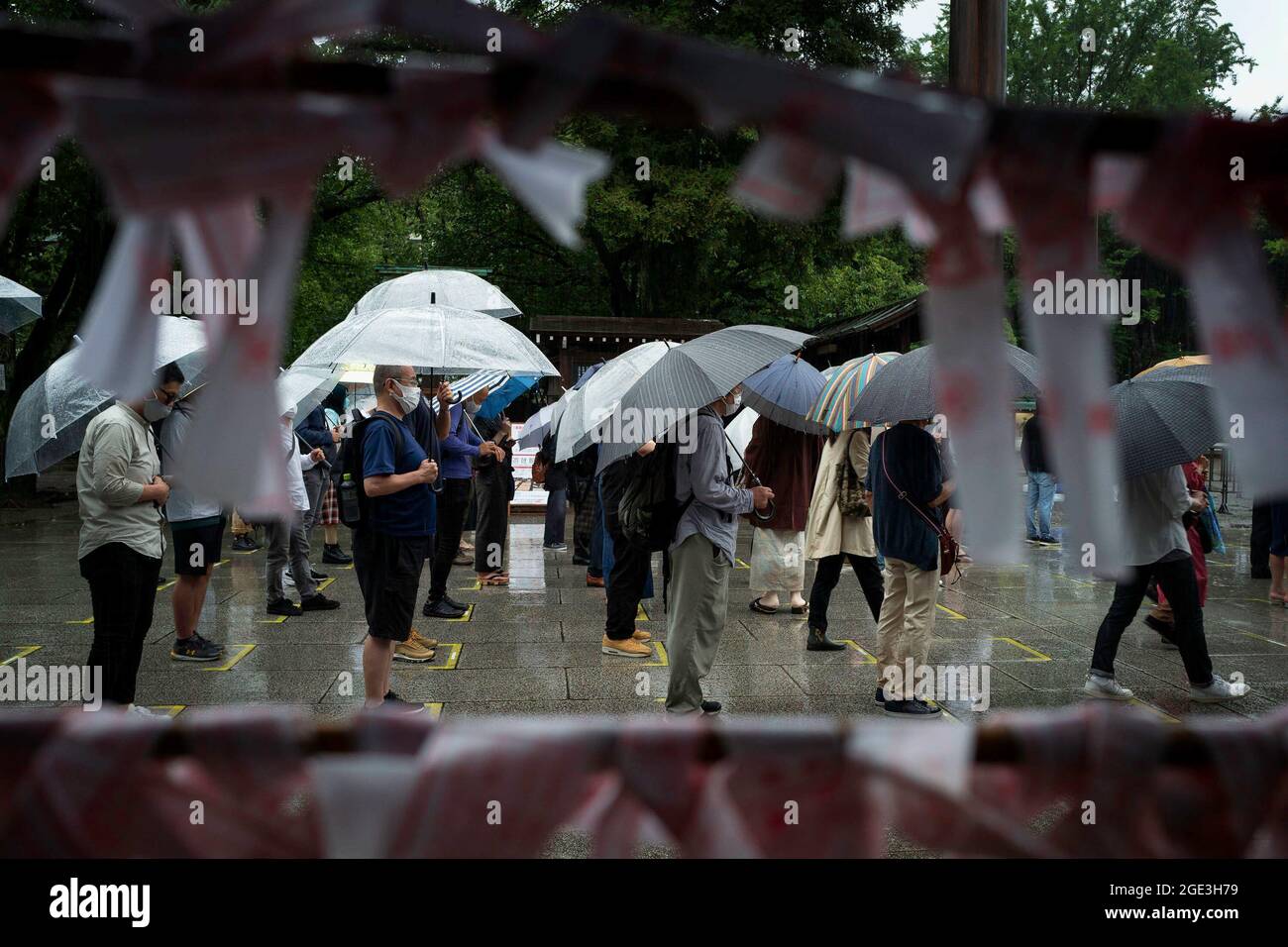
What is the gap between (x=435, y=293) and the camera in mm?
9102

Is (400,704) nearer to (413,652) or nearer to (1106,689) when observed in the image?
(413,652)

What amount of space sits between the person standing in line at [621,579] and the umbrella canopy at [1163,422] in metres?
2.89

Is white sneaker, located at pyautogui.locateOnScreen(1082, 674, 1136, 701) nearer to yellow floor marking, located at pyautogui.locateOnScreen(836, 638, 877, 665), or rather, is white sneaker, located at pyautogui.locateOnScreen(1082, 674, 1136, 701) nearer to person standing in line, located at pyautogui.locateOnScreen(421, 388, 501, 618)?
yellow floor marking, located at pyautogui.locateOnScreen(836, 638, 877, 665)

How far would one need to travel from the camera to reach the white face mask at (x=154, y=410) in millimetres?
6064

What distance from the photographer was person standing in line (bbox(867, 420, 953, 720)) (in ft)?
20.4

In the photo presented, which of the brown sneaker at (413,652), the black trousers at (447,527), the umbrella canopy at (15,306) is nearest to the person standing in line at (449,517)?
the black trousers at (447,527)

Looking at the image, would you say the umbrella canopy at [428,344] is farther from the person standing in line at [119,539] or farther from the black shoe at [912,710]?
the black shoe at [912,710]

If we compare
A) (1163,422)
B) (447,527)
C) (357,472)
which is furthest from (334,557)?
(1163,422)

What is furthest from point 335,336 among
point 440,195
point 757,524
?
point 440,195

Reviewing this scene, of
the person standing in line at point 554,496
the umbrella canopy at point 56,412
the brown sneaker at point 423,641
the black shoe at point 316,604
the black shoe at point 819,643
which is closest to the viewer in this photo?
the umbrella canopy at point 56,412

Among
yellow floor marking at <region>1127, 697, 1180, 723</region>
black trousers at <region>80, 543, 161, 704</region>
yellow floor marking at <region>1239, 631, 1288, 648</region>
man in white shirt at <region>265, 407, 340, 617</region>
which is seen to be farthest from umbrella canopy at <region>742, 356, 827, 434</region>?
black trousers at <region>80, 543, 161, 704</region>

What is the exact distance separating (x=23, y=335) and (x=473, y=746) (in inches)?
1108

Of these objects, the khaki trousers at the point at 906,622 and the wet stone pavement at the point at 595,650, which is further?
the wet stone pavement at the point at 595,650
